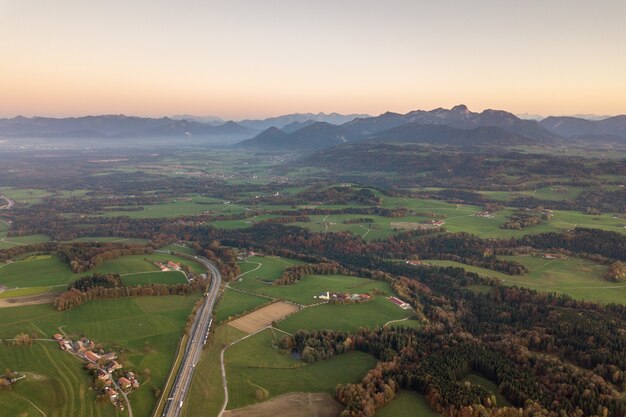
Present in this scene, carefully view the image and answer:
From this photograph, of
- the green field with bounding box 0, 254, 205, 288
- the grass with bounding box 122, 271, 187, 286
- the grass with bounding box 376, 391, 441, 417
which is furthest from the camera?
the grass with bounding box 122, 271, 187, 286

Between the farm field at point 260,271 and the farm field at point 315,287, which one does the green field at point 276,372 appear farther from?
the farm field at point 260,271

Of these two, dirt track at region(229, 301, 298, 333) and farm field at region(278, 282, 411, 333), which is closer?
dirt track at region(229, 301, 298, 333)

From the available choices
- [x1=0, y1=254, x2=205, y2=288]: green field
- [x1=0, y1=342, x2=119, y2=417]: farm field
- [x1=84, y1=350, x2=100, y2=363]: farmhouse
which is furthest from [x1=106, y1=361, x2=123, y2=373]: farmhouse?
[x1=0, y1=254, x2=205, y2=288]: green field

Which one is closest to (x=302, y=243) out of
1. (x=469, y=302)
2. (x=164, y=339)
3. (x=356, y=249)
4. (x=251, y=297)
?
(x=356, y=249)

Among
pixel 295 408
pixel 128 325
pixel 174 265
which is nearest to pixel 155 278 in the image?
pixel 174 265

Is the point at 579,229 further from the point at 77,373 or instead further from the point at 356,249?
the point at 77,373

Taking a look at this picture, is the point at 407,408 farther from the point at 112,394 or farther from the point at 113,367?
the point at 113,367

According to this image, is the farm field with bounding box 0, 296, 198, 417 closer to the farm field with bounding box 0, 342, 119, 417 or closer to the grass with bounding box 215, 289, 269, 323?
the farm field with bounding box 0, 342, 119, 417
